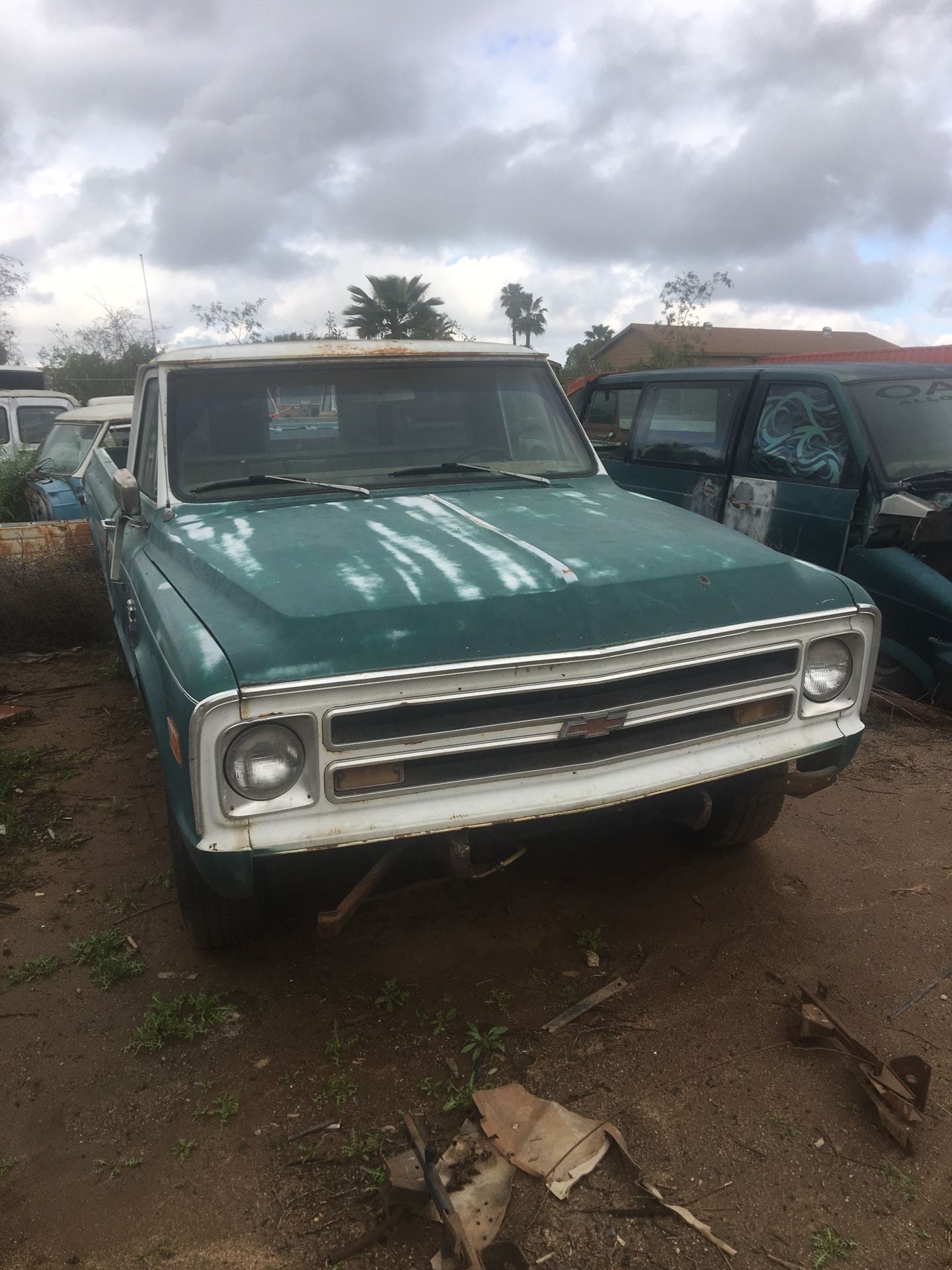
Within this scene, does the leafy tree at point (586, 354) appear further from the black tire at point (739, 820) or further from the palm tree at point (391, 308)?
the black tire at point (739, 820)

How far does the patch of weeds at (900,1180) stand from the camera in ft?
6.48

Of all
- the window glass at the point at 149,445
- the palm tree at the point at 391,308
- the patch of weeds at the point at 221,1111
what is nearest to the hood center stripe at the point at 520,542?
the window glass at the point at 149,445

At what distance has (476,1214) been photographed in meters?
1.91

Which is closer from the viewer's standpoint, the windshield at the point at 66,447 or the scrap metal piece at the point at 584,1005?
the scrap metal piece at the point at 584,1005

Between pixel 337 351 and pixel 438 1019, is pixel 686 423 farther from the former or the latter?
pixel 438 1019

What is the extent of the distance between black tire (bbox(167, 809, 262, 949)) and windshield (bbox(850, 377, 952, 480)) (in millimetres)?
3800

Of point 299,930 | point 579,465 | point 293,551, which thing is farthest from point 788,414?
point 299,930

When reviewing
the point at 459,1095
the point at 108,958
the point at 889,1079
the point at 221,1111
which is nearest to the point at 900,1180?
the point at 889,1079

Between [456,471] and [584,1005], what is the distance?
1933mm

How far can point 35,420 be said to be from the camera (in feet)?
34.9

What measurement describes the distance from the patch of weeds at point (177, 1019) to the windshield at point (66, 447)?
645 centimetres

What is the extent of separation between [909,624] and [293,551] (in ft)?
11.5

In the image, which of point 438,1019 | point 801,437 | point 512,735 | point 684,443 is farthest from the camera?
point 684,443

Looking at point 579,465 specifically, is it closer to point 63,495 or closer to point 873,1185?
point 873,1185
